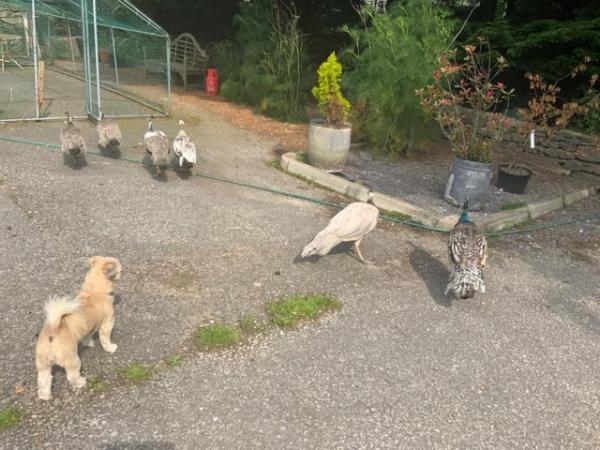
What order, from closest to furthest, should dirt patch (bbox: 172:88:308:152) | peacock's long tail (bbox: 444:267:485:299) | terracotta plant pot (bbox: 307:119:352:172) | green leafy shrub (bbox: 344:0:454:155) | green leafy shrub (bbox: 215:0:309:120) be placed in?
1. peacock's long tail (bbox: 444:267:485:299)
2. terracotta plant pot (bbox: 307:119:352:172)
3. green leafy shrub (bbox: 344:0:454:155)
4. dirt patch (bbox: 172:88:308:152)
5. green leafy shrub (bbox: 215:0:309:120)

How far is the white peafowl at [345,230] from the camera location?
5270mm

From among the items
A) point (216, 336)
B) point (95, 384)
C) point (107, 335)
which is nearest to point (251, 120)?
point (216, 336)

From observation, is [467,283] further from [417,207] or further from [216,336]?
[417,207]

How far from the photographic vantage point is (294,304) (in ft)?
15.6

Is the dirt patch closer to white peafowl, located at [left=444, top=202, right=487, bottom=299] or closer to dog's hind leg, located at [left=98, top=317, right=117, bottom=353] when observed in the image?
white peafowl, located at [left=444, top=202, right=487, bottom=299]

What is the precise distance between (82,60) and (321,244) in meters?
11.2

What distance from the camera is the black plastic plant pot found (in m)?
8.62

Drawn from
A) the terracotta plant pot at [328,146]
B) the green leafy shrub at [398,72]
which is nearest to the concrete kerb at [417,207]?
the terracotta plant pot at [328,146]

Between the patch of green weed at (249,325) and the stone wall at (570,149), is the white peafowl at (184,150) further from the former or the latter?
the stone wall at (570,149)

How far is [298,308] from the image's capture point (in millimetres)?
4711

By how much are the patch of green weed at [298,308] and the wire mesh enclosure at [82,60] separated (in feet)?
26.5

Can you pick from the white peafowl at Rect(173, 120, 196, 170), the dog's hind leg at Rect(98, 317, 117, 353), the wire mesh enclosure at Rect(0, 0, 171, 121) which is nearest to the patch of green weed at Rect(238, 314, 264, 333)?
the dog's hind leg at Rect(98, 317, 117, 353)

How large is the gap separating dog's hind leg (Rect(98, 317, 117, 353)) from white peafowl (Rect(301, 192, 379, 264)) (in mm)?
2047

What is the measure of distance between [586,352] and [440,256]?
2.04 meters
